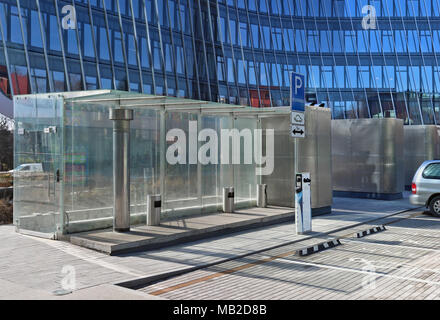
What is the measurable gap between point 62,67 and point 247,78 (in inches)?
665

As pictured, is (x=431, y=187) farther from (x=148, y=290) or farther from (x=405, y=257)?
(x=148, y=290)

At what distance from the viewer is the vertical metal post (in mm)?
10156

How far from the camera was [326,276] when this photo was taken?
24.0ft

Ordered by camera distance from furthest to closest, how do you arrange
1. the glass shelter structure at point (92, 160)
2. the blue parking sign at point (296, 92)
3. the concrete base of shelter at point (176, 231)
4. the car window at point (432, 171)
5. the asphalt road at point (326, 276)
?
the car window at point (432, 171), the blue parking sign at point (296, 92), the glass shelter structure at point (92, 160), the concrete base of shelter at point (176, 231), the asphalt road at point (326, 276)

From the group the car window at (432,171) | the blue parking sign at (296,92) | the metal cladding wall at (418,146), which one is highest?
the blue parking sign at (296,92)

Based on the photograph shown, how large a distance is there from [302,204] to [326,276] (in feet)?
12.6

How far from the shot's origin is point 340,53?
42.8m

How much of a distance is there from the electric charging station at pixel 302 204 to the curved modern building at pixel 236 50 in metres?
16.9

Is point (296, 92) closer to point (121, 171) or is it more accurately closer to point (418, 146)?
point (121, 171)

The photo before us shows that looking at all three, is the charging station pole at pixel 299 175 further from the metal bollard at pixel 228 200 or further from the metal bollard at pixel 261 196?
the metal bollard at pixel 261 196

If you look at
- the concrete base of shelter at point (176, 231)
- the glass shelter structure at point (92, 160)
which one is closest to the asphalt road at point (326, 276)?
the concrete base of shelter at point (176, 231)

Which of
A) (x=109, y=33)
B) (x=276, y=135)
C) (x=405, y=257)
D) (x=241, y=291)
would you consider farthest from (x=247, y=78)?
(x=241, y=291)

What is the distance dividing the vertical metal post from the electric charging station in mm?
3830

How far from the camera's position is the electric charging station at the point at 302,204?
1097cm
